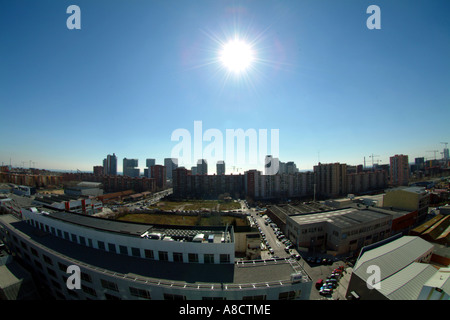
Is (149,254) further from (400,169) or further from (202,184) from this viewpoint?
(400,169)

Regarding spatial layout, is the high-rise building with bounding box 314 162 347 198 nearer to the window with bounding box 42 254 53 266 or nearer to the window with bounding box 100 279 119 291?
the window with bounding box 100 279 119 291

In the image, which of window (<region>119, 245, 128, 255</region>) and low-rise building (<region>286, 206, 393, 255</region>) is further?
low-rise building (<region>286, 206, 393, 255</region>)

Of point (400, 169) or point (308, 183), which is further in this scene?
point (400, 169)

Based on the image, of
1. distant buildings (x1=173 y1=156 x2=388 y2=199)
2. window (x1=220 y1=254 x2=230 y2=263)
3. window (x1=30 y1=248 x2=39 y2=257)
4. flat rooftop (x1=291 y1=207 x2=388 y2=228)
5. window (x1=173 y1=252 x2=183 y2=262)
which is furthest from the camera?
distant buildings (x1=173 y1=156 x2=388 y2=199)

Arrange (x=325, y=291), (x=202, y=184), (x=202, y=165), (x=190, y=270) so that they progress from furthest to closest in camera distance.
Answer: (x=202, y=165), (x=202, y=184), (x=325, y=291), (x=190, y=270)

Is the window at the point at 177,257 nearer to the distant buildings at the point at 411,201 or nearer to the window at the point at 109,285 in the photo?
the window at the point at 109,285

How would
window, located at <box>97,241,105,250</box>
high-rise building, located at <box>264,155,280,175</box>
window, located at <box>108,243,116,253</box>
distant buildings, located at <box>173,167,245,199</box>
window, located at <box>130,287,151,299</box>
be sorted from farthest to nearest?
high-rise building, located at <box>264,155,280,175</box> → distant buildings, located at <box>173,167,245,199</box> → window, located at <box>97,241,105,250</box> → window, located at <box>108,243,116,253</box> → window, located at <box>130,287,151,299</box>

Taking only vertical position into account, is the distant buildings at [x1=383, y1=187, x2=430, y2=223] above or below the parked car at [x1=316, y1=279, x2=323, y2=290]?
above

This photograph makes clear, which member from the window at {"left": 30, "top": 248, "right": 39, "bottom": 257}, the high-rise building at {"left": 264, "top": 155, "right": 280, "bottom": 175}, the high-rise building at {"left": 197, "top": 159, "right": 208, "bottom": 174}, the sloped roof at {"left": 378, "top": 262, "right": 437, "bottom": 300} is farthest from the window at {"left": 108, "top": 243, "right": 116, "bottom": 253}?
the high-rise building at {"left": 197, "top": 159, "right": 208, "bottom": 174}

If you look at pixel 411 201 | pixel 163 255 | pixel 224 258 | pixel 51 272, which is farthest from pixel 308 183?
pixel 51 272
